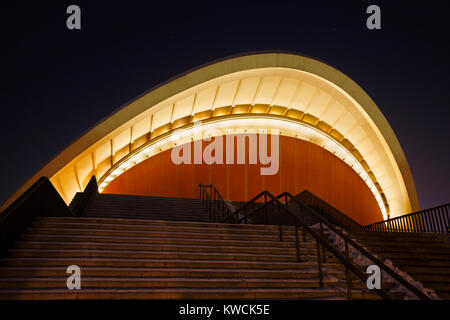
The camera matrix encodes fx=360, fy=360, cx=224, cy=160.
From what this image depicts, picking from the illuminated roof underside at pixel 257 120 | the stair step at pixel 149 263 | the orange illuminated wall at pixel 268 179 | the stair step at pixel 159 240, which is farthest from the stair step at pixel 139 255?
the orange illuminated wall at pixel 268 179

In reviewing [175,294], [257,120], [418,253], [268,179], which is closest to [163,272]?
[175,294]

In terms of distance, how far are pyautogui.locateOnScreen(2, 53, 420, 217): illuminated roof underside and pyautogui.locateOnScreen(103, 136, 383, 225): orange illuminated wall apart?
0.59 metres

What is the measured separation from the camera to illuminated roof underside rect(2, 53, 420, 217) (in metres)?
14.3

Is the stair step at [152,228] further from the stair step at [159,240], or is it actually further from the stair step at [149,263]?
the stair step at [149,263]

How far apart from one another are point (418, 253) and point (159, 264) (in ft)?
17.9

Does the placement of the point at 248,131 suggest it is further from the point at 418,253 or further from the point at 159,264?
the point at 159,264

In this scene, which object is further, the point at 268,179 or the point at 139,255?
the point at 268,179

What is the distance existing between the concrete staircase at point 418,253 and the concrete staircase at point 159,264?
176 centimetres

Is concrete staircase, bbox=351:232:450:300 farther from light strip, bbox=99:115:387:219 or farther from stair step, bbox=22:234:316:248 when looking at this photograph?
light strip, bbox=99:115:387:219

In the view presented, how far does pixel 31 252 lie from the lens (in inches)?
186

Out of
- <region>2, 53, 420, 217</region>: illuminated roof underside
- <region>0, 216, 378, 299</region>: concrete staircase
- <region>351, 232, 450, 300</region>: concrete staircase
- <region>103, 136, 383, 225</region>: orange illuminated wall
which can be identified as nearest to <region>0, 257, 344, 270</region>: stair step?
<region>0, 216, 378, 299</region>: concrete staircase

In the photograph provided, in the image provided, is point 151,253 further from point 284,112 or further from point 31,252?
point 284,112

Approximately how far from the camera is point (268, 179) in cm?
1805

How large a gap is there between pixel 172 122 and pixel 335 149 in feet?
31.9
